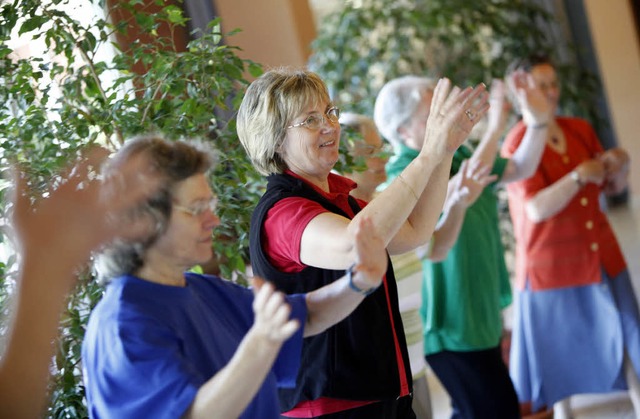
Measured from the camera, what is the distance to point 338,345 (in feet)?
6.52

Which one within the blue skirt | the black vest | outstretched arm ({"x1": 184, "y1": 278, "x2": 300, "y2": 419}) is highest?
outstretched arm ({"x1": 184, "y1": 278, "x2": 300, "y2": 419})

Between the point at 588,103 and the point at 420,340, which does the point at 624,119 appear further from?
the point at 420,340

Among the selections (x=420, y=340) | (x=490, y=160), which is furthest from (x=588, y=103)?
(x=420, y=340)

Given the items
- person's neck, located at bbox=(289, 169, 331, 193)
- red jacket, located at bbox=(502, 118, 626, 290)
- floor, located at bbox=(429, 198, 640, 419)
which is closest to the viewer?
person's neck, located at bbox=(289, 169, 331, 193)

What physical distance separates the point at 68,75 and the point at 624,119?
739cm

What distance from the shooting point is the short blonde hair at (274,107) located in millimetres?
2000

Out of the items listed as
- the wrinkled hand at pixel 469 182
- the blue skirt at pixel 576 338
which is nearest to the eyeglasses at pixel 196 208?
the wrinkled hand at pixel 469 182

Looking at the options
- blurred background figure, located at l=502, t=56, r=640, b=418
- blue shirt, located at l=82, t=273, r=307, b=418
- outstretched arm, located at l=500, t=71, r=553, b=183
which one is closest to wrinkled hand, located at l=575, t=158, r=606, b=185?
blurred background figure, located at l=502, t=56, r=640, b=418

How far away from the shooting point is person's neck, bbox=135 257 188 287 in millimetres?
1552

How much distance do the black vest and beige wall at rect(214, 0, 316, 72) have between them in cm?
222

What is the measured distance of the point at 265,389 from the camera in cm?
165

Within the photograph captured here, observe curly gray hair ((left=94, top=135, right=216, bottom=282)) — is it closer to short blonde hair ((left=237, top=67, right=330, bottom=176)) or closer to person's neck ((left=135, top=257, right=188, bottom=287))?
person's neck ((left=135, top=257, right=188, bottom=287))

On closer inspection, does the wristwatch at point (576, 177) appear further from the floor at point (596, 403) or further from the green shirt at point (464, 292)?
the floor at point (596, 403)

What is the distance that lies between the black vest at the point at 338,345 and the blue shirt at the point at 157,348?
31cm
